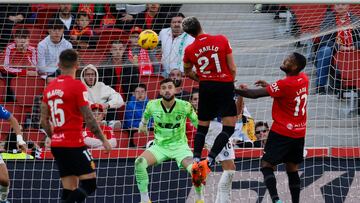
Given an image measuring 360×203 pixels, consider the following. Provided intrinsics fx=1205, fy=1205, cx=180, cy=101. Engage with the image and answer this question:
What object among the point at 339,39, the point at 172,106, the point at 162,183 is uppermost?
the point at 339,39

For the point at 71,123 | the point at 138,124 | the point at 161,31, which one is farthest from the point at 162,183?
the point at 71,123

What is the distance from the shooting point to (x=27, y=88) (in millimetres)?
18109

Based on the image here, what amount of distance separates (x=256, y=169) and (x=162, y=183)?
137 centimetres

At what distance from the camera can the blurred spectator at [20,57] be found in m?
17.5

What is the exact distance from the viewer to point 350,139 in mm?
18047

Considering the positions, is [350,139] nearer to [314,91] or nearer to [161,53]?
[314,91]

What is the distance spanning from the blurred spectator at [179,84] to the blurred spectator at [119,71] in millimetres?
553

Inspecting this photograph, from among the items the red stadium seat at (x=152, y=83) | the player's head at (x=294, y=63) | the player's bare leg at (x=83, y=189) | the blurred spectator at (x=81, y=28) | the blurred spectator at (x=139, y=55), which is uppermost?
the blurred spectator at (x=81, y=28)

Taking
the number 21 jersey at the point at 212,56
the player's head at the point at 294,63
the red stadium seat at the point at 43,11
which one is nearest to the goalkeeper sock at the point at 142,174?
the number 21 jersey at the point at 212,56

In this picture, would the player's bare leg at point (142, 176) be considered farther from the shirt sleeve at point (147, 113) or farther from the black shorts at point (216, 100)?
the black shorts at point (216, 100)

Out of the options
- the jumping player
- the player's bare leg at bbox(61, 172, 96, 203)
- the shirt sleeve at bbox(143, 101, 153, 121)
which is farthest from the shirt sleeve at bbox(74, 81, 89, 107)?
the shirt sleeve at bbox(143, 101, 153, 121)

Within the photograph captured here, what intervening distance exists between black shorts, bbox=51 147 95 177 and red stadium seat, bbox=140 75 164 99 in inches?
168

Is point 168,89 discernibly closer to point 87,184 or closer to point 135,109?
point 135,109

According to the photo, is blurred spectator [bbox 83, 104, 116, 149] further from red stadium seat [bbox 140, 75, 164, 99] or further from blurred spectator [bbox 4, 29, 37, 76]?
blurred spectator [bbox 4, 29, 37, 76]
